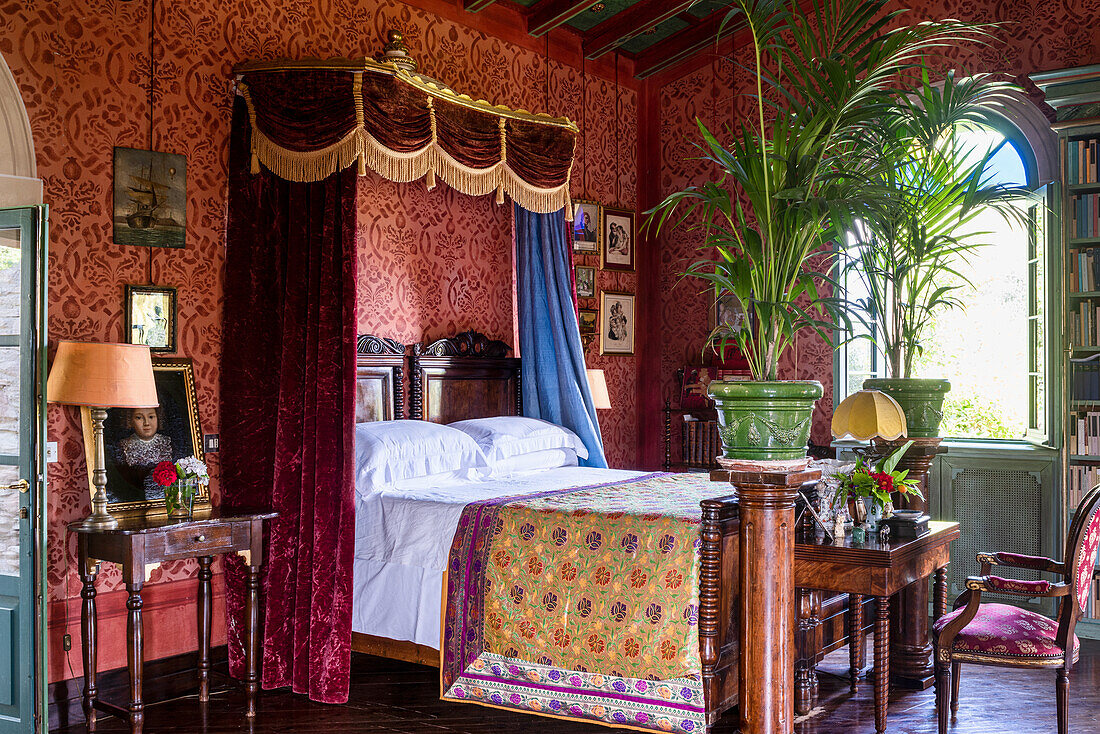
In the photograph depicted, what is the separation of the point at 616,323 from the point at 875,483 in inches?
150

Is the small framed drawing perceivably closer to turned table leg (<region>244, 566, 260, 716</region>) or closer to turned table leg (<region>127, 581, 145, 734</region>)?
turned table leg (<region>244, 566, 260, 716</region>)

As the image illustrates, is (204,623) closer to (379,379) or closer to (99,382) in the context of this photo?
(99,382)

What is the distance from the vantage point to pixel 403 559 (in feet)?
15.1

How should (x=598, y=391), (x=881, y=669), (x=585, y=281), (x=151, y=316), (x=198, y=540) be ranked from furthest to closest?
(x=585, y=281) → (x=598, y=391) → (x=151, y=316) → (x=198, y=540) → (x=881, y=669)

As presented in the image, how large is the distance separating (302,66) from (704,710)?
10.8ft

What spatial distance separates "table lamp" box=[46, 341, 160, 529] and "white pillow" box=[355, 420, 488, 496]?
115 cm

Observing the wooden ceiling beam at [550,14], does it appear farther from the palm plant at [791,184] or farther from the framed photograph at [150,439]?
the palm plant at [791,184]

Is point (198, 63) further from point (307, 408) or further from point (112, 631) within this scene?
point (112, 631)

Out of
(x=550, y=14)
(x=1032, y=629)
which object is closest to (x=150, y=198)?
(x=550, y=14)

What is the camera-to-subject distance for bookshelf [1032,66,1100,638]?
18.7 ft

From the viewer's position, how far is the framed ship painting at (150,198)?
4438 millimetres

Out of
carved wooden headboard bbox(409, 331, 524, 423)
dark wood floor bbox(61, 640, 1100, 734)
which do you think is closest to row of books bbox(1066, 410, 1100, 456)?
dark wood floor bbox(61, 640, 1100, 734)

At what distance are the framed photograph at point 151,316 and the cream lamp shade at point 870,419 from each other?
9.78ft

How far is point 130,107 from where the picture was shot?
4.48 m
